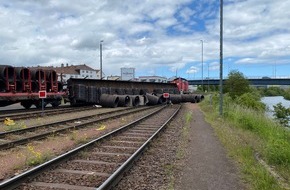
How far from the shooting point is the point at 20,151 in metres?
9.27

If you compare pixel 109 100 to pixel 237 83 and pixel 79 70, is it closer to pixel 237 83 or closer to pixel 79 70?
pixel 237 83

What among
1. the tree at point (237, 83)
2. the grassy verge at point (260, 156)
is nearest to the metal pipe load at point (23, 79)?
the grassy verge at point (260, 156)

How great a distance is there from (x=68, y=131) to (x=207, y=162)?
6553 millimetres

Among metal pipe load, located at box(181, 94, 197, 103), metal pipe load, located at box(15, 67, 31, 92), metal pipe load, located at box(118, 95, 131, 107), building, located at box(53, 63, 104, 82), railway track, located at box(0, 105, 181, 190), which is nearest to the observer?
railway track, located at box(0, 105, 181, 190)

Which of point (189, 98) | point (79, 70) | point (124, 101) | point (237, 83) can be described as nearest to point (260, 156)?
point (124, 101)

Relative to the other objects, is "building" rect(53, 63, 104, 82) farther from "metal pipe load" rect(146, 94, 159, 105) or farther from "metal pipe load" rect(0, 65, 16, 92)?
"metal pipe load" rect(0, 65, 16, 92)

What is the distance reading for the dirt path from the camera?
6410 millimetres

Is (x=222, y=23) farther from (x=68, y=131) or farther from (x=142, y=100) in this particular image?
(x=142, y=100)

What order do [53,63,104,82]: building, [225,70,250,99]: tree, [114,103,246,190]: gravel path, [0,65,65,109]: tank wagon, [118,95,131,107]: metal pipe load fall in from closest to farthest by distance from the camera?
[114,103,246,190]: gravel path, [0,65,65,109]: tank wagon, [118,95,131,107]: metal pipe load, [225,70,250,99]: tree, [53,63,104,82]: building

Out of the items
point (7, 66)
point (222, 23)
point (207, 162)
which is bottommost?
point (207, 162)

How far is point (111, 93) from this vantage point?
114 feet

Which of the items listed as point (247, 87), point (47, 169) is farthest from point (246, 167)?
point (247, 87)

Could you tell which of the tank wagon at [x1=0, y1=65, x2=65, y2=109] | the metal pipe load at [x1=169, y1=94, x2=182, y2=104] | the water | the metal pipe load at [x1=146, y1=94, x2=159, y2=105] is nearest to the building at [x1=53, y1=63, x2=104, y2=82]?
the water

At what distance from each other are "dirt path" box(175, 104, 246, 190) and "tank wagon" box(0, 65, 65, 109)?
1576 centimetres
